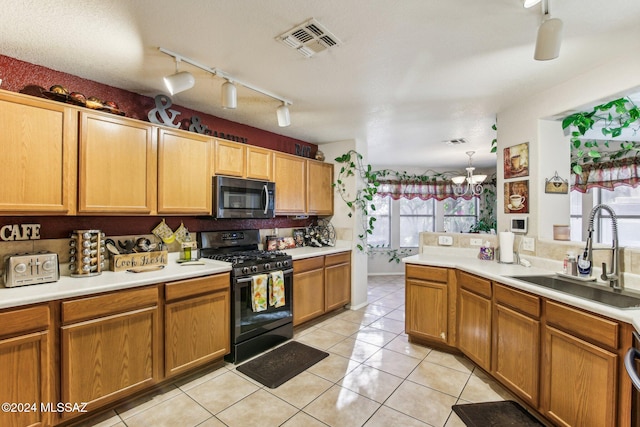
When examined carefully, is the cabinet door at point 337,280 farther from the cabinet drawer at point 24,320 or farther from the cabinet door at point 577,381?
the cabinet drawer at point 24,320

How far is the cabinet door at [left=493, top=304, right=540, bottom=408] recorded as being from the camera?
1.88 m

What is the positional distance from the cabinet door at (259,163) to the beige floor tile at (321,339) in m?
1.83

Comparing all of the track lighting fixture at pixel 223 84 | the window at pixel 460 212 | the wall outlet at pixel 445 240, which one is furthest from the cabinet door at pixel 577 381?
the window at pixel 460 212

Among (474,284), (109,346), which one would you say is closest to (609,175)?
(474,284)

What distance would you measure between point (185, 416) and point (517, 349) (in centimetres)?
231

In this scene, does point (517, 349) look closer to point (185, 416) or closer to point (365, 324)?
point (365, 324)

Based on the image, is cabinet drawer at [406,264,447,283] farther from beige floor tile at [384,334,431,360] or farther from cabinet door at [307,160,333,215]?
cabinet door at [307,160,333,215]

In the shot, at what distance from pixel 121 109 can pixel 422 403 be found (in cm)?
336

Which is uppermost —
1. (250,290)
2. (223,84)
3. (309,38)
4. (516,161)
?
(309,38)

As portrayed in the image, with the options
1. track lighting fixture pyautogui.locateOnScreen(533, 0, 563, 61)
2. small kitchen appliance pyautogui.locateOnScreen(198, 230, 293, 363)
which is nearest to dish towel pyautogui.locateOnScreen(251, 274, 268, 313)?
small kitchen appliance pyautogui.locateOnScreen(198, 230, 293, 363)

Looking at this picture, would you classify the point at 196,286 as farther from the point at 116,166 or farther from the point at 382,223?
the point at 382,223

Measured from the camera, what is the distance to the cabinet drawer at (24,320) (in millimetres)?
1549

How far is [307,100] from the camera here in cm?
280

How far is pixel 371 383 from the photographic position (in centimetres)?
234
